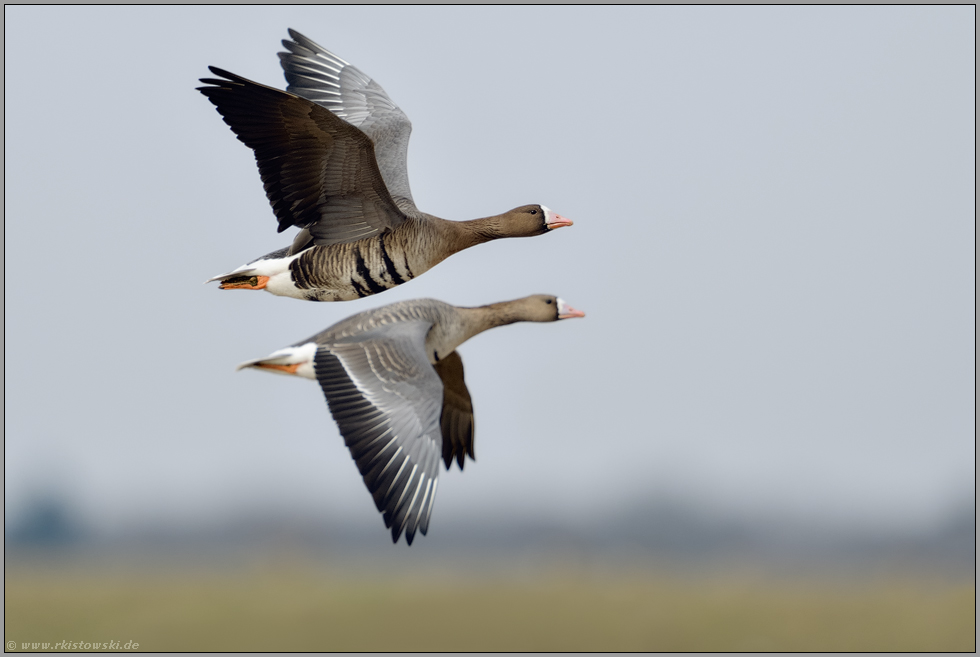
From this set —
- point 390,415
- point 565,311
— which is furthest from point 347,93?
point 390,415

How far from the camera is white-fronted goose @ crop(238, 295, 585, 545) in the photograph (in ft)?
23.5

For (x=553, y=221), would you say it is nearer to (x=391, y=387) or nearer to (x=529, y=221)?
(x=529, y=221)

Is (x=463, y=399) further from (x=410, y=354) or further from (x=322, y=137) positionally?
(x=322, y=137)

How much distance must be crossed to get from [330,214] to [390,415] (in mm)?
2091

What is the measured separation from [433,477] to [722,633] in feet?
80.2

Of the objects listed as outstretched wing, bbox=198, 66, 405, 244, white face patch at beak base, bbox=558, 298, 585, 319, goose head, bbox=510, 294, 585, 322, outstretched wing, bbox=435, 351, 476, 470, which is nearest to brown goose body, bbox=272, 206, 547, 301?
outstretched wing, bbox=198, 66, 405, 244

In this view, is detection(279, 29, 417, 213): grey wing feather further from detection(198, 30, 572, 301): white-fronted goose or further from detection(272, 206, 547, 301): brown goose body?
detection(272, 206, 547, 301): brown goose body

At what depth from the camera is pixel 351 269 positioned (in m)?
8.73

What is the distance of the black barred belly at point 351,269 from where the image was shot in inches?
343

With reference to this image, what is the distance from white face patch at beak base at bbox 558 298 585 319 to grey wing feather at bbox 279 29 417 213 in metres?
1.95

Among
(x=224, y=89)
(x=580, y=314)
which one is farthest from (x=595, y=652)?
(x=224, y=89)

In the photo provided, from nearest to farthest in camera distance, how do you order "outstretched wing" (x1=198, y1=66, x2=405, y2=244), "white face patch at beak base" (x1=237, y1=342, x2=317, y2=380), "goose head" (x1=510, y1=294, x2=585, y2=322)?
"outstretched wing" (x1=198, y1=66, x2=405, y2=244)
"white face patch at beak base" (x1=237, y1=342, x2=317, y2=380)
"goose head" (x1=510, y1=294, x2=585, y2=322)

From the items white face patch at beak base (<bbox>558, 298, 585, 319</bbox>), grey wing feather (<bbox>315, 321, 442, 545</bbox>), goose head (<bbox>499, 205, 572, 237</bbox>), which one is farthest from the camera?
white face patch at beak base (<bbox>558, 298, 585, 319</bbox>)

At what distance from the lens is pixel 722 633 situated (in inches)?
1164
